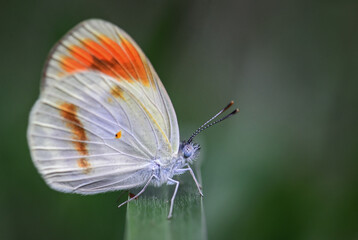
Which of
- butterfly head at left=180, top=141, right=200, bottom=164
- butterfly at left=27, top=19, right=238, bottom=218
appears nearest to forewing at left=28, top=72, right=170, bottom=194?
butterfly at left=27, top=19, right=238, bottom=218

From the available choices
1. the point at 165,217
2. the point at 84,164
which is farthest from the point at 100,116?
the point at 165,217

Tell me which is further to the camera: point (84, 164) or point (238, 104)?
point (238, 104)

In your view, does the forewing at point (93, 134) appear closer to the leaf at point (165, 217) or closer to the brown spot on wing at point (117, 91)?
the brown spot on wing at point (117, 91)

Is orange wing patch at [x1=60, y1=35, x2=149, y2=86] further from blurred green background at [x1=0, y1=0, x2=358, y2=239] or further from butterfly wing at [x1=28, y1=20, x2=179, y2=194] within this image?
blurred green background at [x1=0, y1=0, x2=358, y2=239]

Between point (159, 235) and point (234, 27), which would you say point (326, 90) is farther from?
point (159, 235)

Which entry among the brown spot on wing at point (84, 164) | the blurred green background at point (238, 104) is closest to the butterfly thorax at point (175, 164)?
the blurred green background at point (238, 104)

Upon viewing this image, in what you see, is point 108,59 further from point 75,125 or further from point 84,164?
point 84,164
